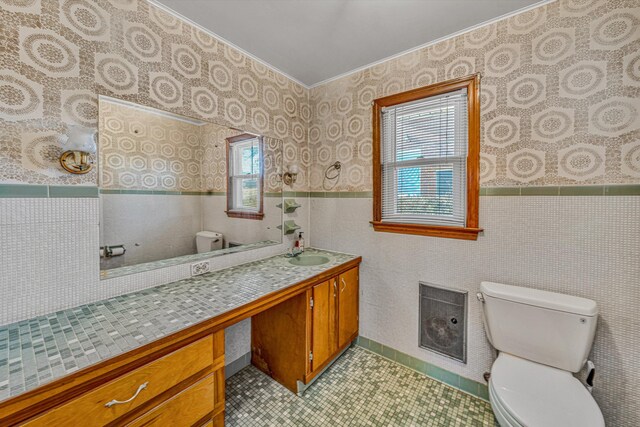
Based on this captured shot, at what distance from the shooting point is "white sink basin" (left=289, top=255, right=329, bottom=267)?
220cm

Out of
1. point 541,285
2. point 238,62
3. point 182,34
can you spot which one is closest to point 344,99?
point 238,62

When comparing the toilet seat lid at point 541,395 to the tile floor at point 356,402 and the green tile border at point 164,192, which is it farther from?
the green tile border at point 164,192

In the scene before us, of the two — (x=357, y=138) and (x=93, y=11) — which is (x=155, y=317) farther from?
(x=357, y=138)

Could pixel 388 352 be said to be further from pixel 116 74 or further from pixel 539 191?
pixel 116 74

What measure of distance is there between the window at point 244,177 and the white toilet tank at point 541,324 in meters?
1.75

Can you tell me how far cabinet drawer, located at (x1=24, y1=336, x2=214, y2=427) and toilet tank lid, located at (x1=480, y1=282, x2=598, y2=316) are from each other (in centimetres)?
160

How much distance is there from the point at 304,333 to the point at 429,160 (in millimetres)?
1519

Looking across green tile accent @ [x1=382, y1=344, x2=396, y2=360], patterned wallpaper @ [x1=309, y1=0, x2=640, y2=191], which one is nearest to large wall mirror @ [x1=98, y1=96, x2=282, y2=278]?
green tile accent @ [x1=382, y1=344, x2=396, y2=360]

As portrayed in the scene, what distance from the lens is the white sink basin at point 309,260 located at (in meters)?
2.20

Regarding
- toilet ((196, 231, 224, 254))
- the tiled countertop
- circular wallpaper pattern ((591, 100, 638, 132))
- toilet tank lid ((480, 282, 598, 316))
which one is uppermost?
circular wallpaper pattern ((591, 100, 638, 132))

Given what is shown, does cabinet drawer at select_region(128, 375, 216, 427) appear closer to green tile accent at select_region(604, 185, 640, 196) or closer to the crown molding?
green tile accent at select_region(604, 185, 640, 196)

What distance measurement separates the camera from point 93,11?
1251mm

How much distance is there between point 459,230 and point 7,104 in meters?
2.42

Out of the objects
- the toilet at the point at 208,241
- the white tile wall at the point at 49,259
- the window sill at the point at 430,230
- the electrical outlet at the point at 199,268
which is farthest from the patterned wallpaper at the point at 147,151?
the window sill at the point at 430,230
